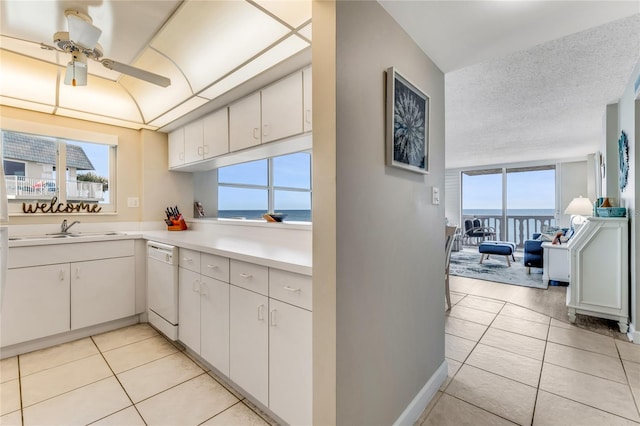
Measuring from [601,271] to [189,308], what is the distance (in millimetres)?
3809

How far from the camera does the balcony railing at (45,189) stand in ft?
8.75

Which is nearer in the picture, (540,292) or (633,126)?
(633,126)

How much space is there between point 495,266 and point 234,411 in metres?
5.60

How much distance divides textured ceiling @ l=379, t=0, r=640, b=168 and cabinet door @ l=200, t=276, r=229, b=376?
1848 millimetres

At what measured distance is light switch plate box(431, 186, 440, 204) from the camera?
183 cm

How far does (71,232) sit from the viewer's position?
2.90m

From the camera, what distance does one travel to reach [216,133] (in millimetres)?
2703

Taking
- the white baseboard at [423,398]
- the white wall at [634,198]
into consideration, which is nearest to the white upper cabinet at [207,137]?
the white baseboard at [423,398]

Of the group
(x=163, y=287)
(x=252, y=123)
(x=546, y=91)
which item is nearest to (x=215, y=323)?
(x=163, y=287)

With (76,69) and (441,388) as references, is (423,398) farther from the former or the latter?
(76,69)

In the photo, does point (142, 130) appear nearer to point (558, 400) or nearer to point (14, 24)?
Result: point (14, 24)

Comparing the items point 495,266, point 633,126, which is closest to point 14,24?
point 633,126

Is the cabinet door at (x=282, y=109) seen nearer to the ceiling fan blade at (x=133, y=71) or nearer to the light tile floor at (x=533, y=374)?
the ceiling fan blade at (x=133, y=71)

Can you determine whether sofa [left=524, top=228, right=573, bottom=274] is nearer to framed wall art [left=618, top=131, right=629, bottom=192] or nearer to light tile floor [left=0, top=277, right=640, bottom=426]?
framed wall art [left=618, top=131, right=629, bottom=192]
